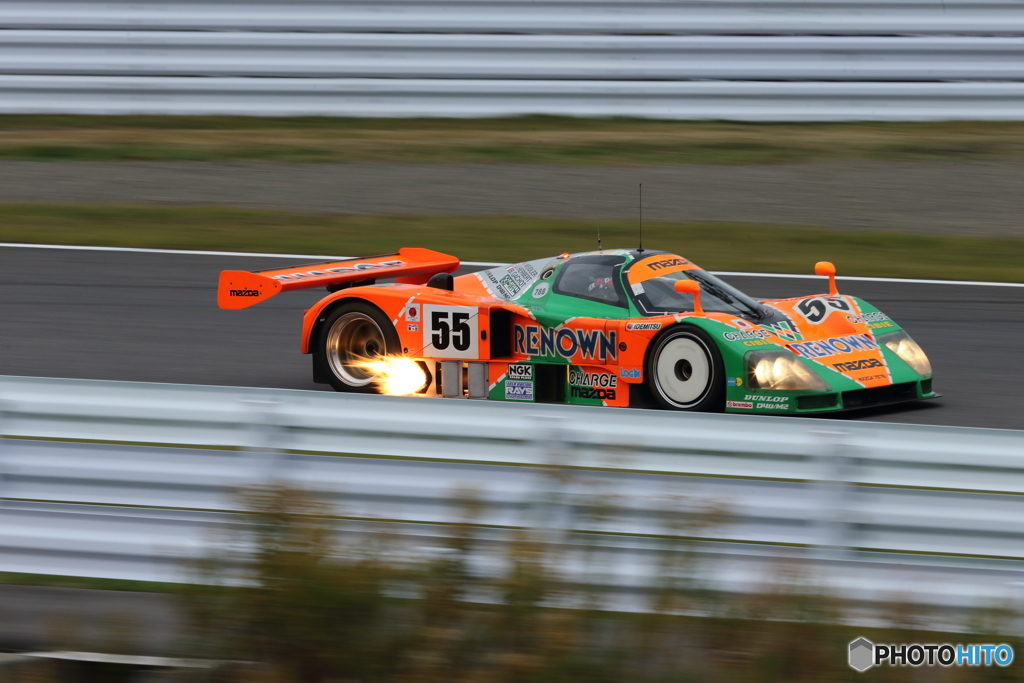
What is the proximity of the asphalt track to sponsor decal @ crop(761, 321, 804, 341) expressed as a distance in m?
0.71

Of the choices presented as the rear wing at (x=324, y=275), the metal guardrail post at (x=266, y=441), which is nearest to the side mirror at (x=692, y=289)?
the rear wing at (x=324, y=275)

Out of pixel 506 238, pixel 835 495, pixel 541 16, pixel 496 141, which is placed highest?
pixel 541 16

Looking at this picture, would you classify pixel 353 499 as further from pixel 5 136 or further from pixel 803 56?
pixel 5 136

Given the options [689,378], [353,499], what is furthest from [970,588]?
[689,378]

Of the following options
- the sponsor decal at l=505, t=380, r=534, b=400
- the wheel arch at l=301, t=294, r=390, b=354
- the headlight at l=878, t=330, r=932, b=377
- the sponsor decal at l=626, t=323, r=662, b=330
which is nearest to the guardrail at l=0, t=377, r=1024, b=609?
the sponsor decal at l=626, t=323, r=662, b=330

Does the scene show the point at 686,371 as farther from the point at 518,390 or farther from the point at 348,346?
the point at 348,346

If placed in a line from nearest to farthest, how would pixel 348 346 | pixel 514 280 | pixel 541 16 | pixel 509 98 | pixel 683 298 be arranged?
pixel 683 298 → pixel 514 280 → pixel 348 346 → pixel 509 98 → pixel 541 16

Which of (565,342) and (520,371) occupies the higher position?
(565,342)

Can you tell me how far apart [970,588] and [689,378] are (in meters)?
3.73

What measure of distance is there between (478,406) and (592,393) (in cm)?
276

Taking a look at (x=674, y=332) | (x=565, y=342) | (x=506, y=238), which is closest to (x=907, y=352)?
(x=674, y=332)

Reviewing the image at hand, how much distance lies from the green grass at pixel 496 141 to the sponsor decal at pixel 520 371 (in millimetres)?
7747

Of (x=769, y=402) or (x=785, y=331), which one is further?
(x=785, y=331)

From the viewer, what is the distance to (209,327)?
11.3 m
